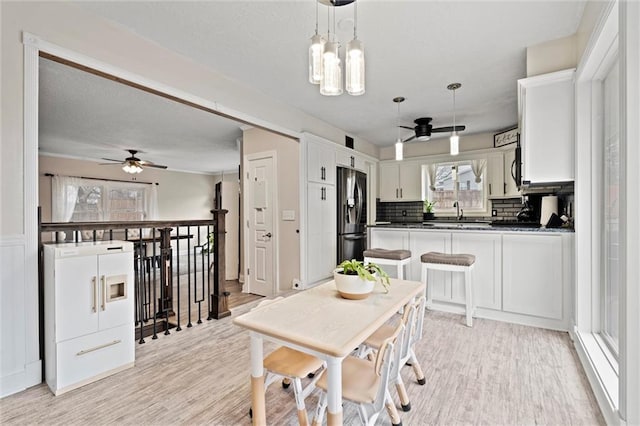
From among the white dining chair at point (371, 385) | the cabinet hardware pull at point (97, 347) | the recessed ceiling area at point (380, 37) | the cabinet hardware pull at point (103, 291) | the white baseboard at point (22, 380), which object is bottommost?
the white baseboard at point (22, 380)

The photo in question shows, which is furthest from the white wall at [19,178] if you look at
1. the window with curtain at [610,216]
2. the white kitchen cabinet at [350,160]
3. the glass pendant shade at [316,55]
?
the window with curtain at [610,216]

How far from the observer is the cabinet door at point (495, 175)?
5.36 meters

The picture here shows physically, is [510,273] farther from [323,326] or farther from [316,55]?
[316,55]

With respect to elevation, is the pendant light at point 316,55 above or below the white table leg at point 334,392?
above

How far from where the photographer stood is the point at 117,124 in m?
4.67

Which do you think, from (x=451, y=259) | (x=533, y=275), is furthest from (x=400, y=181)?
(x=533, y=275)

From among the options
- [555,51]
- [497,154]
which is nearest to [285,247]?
[555,51]

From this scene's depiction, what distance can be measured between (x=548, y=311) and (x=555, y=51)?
2333 millimetres

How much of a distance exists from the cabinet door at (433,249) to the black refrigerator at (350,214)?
151cm

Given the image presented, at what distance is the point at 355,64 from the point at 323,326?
139 centimetres

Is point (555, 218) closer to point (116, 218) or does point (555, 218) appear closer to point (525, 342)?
point (525, 342)

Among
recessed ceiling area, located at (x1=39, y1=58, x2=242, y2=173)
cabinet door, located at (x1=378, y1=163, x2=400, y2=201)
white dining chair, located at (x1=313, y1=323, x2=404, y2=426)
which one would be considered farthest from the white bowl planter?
cabinet door, located at (x1=378, y1=163, x2=400, y2=201)

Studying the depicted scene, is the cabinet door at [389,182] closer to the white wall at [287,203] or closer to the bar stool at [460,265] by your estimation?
the white wall at [287,203]

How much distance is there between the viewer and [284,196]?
4387mm
